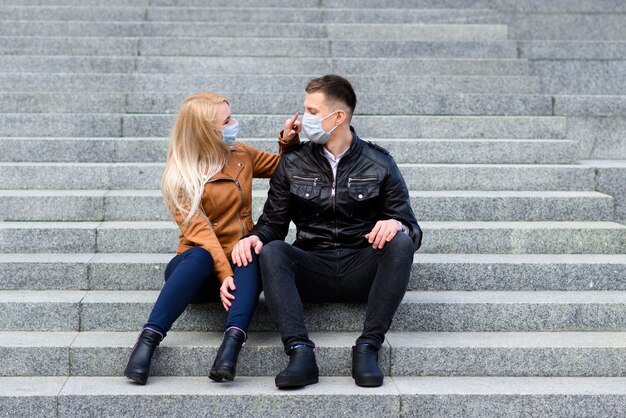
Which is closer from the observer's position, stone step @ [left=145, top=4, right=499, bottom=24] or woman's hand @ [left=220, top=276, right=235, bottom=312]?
woman's hand @ [left=220, top=276, right=235, bottom=312]

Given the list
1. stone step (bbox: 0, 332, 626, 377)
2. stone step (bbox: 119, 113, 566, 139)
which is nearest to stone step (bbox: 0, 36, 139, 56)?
stone step (bbox: 119, 113, 566, 139)

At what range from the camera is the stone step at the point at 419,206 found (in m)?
5.58

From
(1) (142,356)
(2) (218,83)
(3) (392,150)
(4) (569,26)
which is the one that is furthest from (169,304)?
(4) (569,26)

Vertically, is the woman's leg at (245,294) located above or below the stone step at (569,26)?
below

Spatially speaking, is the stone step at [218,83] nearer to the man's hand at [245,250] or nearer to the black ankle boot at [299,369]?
the man's hand at [245,250]

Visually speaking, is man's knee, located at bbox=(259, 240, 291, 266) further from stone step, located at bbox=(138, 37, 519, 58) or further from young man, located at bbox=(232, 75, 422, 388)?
stone step, located at bbox=(138, 37, 519, 58)

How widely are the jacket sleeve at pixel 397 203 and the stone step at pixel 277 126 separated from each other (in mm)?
2143

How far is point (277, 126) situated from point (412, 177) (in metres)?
1.21

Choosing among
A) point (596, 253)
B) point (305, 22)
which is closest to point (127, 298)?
point (596, 253)

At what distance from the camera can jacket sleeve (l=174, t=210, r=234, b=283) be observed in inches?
171

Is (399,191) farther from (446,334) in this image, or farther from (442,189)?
(442,189)

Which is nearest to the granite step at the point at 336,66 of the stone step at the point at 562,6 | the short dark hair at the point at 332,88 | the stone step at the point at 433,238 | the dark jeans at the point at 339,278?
the stone step at the point at 562,6

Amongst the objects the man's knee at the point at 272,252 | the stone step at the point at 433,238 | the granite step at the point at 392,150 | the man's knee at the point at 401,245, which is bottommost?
the stone step at the point at 433,238

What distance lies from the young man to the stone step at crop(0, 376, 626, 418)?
235 millimetres
